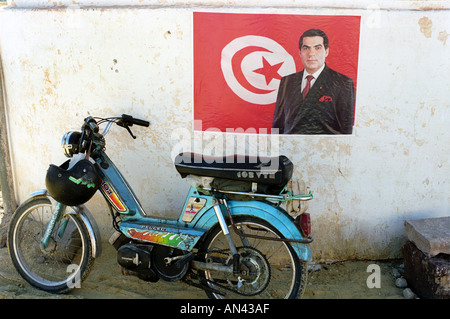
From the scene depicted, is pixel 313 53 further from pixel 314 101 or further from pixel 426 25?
pixel 426 25

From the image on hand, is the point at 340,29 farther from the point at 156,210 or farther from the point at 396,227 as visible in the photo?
the point at 156,210

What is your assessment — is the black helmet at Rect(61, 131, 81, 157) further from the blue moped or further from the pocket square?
the pocket square

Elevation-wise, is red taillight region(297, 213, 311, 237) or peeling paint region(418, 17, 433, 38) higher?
peeling paint region(418, 17, 433, 38)

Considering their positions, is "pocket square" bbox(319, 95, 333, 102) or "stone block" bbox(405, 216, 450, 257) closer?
"stone block" bbox(405, 216, 450, 257)

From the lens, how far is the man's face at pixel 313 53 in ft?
12.0

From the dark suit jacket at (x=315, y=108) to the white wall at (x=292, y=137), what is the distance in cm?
9

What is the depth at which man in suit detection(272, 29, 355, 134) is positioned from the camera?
3.72 m

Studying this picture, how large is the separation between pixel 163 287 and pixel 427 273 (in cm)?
227

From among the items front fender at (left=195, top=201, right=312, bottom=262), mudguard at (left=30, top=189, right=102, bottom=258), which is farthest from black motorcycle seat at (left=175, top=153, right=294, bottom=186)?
mudguard at (left=30, top=189, right=102, bottom=258)

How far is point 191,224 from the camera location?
3201mm

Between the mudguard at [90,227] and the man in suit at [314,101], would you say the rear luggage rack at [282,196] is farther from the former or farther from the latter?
the mudguard at [90,227]

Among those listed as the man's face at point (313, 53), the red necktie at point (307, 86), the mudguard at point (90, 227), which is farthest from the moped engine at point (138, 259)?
the man's face at point (313, 53)

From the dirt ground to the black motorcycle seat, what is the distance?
1.17 m

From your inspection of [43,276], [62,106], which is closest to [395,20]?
[62,106]
